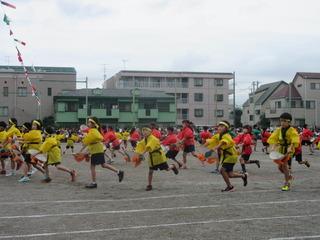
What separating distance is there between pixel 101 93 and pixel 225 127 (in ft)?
155

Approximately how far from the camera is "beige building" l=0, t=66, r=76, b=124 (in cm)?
5538

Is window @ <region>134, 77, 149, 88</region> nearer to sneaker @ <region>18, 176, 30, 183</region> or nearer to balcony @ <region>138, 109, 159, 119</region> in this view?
balcony @ <region>138, 109, 159, 119</region>

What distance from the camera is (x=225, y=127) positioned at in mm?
10859

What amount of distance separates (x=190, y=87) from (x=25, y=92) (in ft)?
71.7

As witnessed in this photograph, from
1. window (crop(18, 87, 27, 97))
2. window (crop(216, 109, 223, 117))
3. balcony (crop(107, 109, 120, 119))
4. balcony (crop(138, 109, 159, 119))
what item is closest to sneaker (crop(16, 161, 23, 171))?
balcony (crop(107, 109, 120, 119))

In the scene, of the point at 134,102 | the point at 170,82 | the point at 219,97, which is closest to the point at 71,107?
the point at 134,102

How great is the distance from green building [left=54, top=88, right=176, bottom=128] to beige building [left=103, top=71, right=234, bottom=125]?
552 cm

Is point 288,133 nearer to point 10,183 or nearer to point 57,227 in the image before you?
point 57,227

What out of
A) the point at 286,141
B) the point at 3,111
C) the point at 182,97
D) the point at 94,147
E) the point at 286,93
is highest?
the point at 286,93

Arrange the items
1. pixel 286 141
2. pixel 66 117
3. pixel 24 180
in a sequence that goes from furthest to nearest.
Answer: pixel 66 117
pixel 24 180
pixel 286 141

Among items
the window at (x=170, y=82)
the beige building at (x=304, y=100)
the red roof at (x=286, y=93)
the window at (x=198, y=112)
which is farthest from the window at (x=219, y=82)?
the beige building at (x=304, y=100)

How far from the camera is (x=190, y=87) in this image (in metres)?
64.5

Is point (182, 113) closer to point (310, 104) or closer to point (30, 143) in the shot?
point (310, 104)

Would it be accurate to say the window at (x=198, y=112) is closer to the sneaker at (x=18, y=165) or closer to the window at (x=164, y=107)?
the window at (x=164, y=107)
